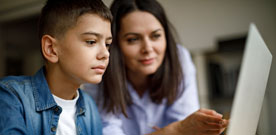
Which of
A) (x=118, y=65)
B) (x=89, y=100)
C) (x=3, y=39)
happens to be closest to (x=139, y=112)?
(x=118, y=65)

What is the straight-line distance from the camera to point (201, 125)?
0.75 metres

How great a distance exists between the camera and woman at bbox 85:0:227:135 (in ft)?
3.45

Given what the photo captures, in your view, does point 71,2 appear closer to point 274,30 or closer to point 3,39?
point 274,30

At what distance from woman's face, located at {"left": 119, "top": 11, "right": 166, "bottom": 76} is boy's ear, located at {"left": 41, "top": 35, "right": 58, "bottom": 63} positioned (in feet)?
1.39

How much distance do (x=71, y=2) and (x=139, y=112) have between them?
0.70 metres

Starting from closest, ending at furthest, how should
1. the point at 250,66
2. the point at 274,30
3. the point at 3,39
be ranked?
1. the point at 250,66
2. the point at 274,30
3. the point at 3,39

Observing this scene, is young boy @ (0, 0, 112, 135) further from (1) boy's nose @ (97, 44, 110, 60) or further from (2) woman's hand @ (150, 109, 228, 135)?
(2) woman's hand @ (150, 109, 228, 135)

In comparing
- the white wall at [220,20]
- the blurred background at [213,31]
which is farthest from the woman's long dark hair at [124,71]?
the blurred background at [213,31]

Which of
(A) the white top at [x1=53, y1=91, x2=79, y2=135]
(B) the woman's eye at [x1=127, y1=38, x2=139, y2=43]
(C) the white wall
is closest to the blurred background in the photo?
(C) the white wall

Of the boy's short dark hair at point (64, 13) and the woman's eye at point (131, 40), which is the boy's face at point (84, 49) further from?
the woman's eye at point (131, 40)

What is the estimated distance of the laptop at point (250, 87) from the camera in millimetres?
470

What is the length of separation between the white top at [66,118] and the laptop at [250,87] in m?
0.45

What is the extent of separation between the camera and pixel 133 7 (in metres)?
1.09

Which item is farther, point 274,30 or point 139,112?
point 274,30
